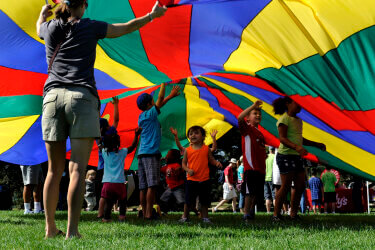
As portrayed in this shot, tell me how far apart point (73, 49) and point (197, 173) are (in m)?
2.33

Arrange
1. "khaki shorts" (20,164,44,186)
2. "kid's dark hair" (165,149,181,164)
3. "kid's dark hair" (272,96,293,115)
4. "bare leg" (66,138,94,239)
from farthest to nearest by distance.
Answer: "khaki shorts" (20,164,44,186) < "kid's dark hair" (165,149,181,164) < "kid's dark hair" (272,96,293,115) < "bare leg" (66,138,94,239)

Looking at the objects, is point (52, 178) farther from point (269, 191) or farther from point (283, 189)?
point (269, 191)

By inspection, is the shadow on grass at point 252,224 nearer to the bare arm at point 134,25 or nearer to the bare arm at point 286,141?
the bare arm at point 286,141

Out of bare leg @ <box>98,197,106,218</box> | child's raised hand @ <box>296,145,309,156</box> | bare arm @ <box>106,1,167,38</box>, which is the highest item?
bare arm @ <box>106,1,167,38</box>

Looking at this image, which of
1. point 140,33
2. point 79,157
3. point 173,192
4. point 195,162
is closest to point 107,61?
point 140,33

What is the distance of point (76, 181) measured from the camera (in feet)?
8.39

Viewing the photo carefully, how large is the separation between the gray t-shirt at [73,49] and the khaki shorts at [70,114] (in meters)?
0.06

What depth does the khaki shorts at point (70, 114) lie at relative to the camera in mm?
2555

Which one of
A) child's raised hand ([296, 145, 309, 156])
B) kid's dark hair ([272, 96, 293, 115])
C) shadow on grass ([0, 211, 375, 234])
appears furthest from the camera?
kid's dark hair ([272, 96, 293, 115])

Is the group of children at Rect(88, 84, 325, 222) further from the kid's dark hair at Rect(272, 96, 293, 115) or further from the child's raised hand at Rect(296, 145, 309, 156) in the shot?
the child's raised hand at Rect(296, 145, 309, 156)

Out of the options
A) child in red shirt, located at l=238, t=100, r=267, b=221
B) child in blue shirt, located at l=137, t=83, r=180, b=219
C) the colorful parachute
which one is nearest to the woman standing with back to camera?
the colorful parachute

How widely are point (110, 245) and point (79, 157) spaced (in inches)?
20.5

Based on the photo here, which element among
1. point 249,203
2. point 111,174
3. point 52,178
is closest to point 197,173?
point 249,203

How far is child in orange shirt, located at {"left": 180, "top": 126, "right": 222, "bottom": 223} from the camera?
4564 millimetres
